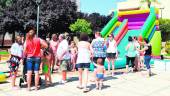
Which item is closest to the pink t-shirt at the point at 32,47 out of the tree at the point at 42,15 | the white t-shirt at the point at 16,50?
the white t-shirt at the point at 16,50

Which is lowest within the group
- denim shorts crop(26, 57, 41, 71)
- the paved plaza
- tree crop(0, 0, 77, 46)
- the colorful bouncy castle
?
the paved plaza

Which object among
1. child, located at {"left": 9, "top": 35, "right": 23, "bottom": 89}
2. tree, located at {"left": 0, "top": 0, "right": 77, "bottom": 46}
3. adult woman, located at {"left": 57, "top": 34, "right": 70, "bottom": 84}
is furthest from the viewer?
tree, located at {"left": 0, "top": 0, "right": 77, "bottom": 46}

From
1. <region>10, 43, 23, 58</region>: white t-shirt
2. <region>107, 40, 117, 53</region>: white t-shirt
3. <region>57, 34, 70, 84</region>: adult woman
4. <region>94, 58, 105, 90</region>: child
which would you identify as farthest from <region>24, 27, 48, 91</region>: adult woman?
<region>107, 40, 117, 53</region>: white t-shirt

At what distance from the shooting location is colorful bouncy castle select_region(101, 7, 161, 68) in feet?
60.3

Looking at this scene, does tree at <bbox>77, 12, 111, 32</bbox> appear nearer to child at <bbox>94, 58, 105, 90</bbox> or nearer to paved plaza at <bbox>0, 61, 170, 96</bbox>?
paved plaza at <bbox>0, 61, 170, 96</bbox>

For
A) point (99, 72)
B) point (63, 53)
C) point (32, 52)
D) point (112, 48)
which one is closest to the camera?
point (32, 52)

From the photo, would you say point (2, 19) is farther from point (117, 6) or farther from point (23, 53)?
point (117, 6)

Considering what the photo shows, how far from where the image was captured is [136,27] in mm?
19938

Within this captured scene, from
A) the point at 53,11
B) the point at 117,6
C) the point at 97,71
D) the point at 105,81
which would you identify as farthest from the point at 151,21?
the point at 117,6

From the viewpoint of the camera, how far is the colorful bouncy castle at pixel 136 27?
18.4 metres

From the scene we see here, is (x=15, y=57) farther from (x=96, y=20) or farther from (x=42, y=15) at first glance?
(x=96, y=20)

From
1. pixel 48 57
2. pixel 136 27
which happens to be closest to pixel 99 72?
pixel 48 57

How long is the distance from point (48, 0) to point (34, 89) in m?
32.5

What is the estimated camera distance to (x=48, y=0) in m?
40.2
